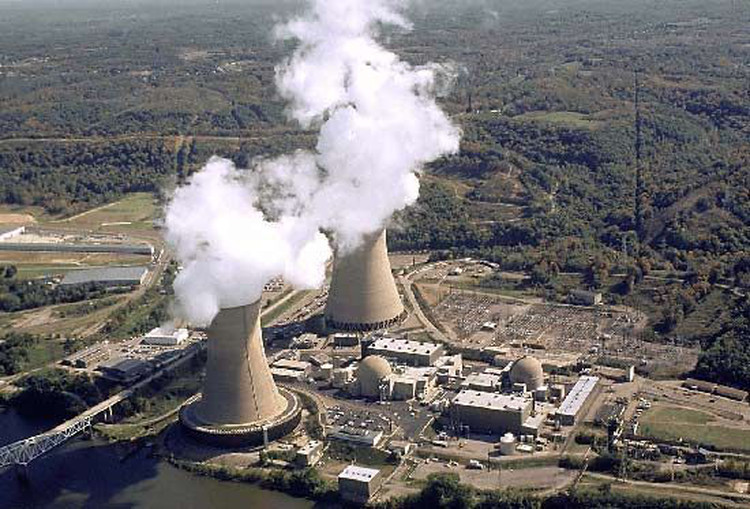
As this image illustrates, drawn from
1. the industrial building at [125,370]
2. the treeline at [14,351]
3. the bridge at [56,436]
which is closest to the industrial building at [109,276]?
the treeline at [14,351]

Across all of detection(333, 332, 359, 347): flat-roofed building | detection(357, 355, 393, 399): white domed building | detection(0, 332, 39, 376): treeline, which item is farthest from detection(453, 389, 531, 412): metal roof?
detection(0, 332, 39, 376): treeline

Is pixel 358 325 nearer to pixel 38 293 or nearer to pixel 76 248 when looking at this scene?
pixel 38 293

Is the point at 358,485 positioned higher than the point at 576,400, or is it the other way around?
→ the point at 576,400

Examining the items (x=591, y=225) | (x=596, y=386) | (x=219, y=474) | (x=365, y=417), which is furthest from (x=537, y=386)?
(x=591, y=225)

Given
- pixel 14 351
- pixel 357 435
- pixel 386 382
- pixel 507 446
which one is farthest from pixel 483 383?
pixel 14 351

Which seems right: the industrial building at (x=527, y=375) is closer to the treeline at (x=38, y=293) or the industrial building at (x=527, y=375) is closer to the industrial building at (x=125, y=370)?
the industrial building at (x=125, y=370)

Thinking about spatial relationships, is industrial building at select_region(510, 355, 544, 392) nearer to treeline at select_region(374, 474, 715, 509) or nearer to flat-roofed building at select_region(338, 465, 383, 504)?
treeline at select_region(374, 474, 715, 509)
